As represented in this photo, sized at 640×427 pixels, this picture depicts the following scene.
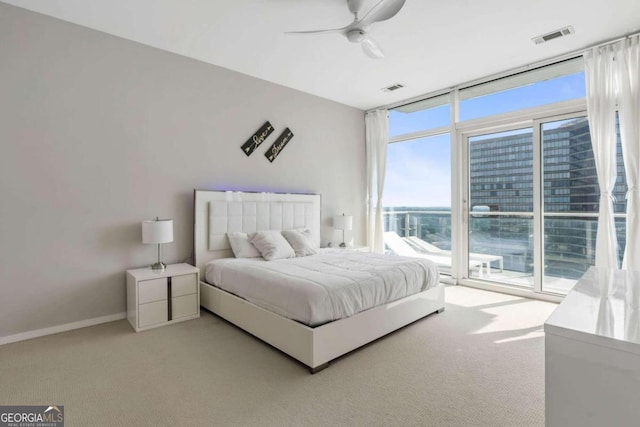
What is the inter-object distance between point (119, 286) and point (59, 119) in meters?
1.75

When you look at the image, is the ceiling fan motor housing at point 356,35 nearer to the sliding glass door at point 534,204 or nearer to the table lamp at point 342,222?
the sliding glass door at point 534,204

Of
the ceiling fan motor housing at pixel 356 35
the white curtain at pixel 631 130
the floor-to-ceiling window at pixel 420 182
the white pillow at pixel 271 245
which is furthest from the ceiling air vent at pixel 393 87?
the white pillow at pixel 271 245

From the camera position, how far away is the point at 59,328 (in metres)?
2.98

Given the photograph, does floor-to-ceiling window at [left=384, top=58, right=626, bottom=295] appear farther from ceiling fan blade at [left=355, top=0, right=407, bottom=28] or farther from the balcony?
ceiling fan blade at [left=355, top=0, right=407, bottom=28]

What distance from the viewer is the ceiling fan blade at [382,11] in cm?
233

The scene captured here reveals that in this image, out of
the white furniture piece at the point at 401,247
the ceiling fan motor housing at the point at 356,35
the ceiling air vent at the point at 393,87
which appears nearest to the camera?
the ceiling fan motor housing at the point at 356,35

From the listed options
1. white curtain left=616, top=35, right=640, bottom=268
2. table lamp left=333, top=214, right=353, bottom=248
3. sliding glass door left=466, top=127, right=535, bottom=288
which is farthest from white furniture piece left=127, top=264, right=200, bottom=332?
white curtain left=616, top=35, right=640, bottom=268

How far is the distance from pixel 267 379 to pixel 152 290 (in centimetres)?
162

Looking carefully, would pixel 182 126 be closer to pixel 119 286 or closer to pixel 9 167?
pixel 9 167

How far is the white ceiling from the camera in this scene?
2781 mm

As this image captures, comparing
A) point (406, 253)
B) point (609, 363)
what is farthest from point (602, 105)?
point (609, 363)

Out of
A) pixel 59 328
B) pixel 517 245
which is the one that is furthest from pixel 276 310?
pixel 517 245

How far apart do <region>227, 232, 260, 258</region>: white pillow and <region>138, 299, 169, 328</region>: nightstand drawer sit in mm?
974
